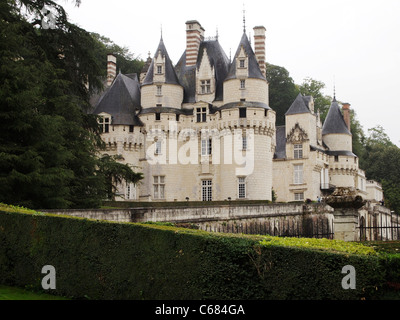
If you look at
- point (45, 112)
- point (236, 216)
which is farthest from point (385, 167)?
point (45, 112)

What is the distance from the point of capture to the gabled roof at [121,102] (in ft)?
130

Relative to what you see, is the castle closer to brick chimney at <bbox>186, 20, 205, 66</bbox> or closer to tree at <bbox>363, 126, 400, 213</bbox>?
brick chimney at <bbox>186, 20, 205, 66</bbox>

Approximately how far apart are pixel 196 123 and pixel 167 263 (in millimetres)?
30270

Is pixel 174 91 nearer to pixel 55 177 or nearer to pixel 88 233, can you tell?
pixel 55 177

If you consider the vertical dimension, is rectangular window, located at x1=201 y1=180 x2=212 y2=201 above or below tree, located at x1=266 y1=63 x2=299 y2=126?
below

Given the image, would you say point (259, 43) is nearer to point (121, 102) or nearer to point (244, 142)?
point (244, 142)

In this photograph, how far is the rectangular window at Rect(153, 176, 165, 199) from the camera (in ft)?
127

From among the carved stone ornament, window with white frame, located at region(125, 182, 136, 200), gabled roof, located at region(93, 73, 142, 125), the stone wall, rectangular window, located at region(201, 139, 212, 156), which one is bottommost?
the stone wall

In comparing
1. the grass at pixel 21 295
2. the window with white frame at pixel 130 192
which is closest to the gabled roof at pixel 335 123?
the window with white frame at pixel 130 192

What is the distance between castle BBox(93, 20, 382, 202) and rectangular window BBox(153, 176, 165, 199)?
0.20ft

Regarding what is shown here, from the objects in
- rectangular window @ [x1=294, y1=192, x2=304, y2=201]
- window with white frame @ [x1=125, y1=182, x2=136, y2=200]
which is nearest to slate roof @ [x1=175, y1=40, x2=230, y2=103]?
window with white frame @ [x1=125, y1=182, x2=136, y2=200]

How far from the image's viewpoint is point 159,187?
38750 mm

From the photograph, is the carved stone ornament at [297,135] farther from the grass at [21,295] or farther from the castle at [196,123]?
the grass at [21,295]

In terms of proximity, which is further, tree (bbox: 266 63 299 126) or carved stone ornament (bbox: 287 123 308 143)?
tree (bbox: 266 63 299 126)
